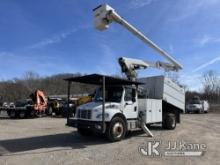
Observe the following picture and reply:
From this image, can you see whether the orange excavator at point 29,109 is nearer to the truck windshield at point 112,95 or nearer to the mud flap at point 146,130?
the truck windshield at point 112,95

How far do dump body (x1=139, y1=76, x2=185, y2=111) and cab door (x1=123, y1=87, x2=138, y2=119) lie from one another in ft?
7.90

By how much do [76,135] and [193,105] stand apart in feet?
102

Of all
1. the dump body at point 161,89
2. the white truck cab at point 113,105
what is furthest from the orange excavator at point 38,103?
the white truck cab at point 113,105

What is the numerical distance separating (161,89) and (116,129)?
5028 millimetres

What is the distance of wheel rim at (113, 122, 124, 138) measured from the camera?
41.3 feet

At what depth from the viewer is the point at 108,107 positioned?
1284 cm

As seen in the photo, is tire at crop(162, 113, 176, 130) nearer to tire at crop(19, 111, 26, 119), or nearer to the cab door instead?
the cab door

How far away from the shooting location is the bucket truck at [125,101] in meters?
12.5

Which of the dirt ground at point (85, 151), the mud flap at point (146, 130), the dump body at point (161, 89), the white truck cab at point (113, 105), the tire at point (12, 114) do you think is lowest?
the dirt ground at point (85, 151)

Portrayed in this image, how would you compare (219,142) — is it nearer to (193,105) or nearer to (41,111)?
(41,111)

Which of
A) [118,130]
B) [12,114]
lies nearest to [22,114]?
[12,114]

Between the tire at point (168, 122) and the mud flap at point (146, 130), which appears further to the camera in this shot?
the tire at point (168, 122)

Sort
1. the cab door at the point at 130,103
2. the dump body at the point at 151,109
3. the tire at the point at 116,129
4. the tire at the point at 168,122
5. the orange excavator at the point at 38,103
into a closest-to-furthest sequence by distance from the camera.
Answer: the tire at the point at 116,129 → the cab door at the point at 130,103 → the dump body at the point at 151,109 → the tire at the point at 168,122 → the orange excavator at the point at 38,103

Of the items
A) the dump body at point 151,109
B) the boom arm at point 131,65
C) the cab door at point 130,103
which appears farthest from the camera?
the boom arm at point 131,65
